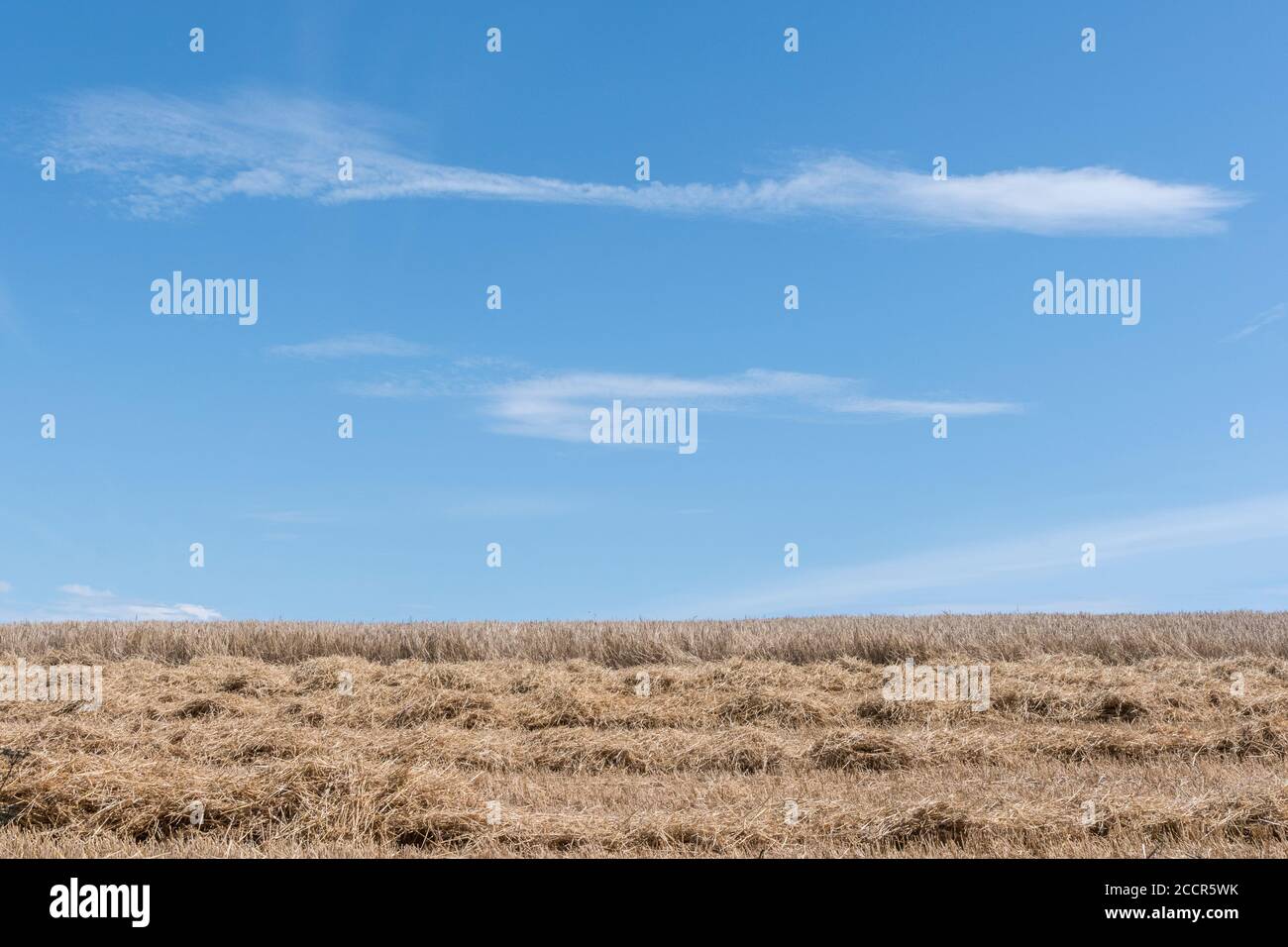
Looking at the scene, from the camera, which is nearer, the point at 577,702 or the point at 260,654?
the point at 577,702

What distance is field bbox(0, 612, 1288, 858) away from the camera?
8.17 m

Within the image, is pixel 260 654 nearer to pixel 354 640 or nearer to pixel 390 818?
pixel 354 640

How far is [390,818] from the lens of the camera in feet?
27.4

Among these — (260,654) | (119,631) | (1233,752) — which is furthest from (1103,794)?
(119,631)

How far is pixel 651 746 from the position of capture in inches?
484

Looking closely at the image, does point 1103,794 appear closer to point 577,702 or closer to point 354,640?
point 577,702

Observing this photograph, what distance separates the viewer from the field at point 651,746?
8172 mm

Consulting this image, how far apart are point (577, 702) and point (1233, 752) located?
8.39m

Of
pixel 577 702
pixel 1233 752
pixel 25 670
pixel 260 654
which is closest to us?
pixel 1233 752

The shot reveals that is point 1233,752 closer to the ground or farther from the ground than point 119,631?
closer to the ground
